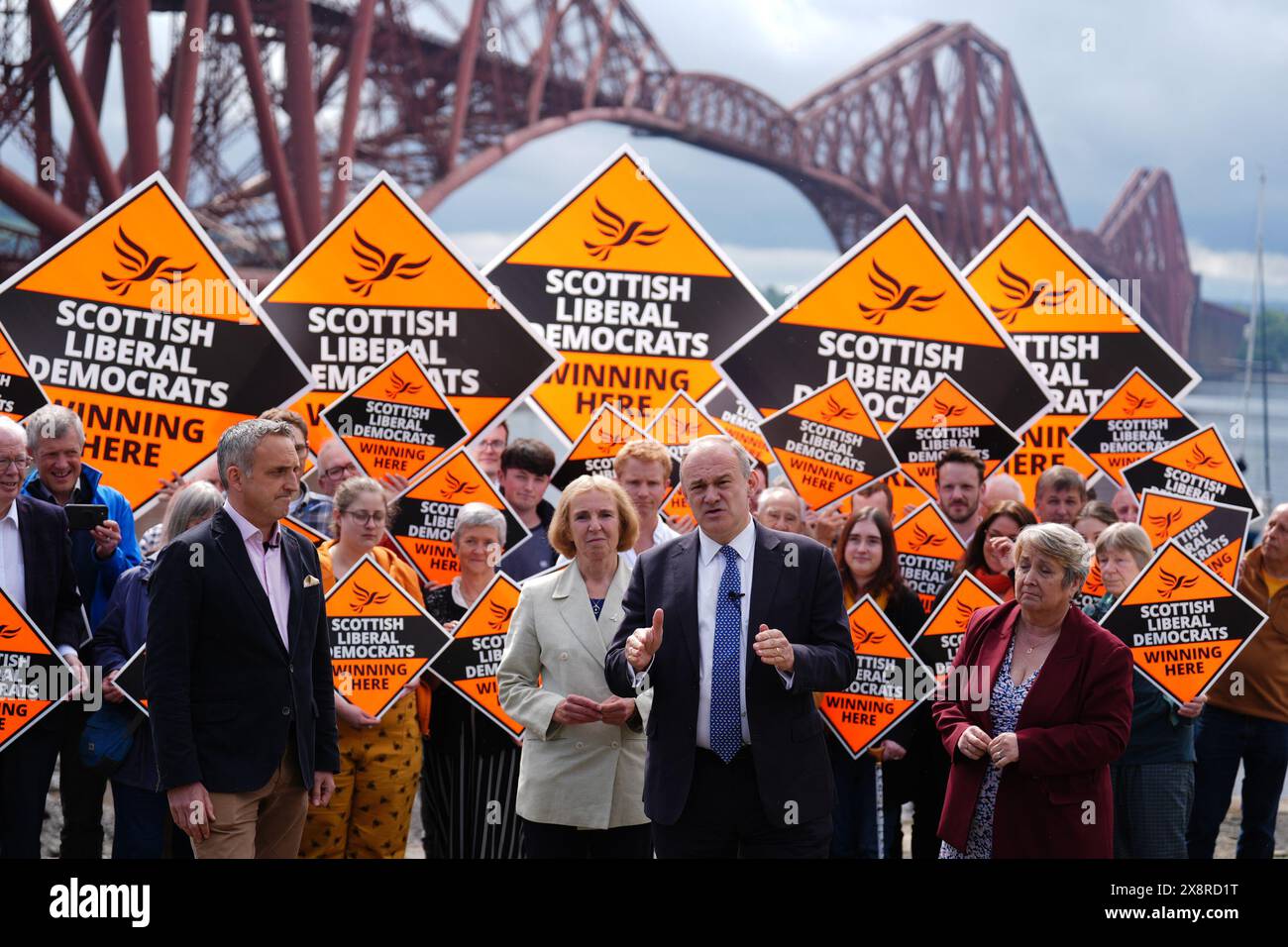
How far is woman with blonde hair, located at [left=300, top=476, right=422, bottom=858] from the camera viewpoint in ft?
17.2

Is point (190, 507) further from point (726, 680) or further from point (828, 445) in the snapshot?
point (828, 445)

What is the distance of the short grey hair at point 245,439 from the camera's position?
161 inches

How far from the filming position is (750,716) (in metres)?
4.08

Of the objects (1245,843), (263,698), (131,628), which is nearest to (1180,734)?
(1245,843)

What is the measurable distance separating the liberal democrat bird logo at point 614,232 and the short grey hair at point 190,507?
296 centimetres

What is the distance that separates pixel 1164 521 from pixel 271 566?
12.9 ft

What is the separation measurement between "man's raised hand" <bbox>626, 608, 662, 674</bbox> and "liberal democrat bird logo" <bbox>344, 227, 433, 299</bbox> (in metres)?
3.21

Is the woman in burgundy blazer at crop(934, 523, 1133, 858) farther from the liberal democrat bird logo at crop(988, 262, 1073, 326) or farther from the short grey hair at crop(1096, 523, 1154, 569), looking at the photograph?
the liberal democrat bird logo at crop(988, 262, 1073, 326)

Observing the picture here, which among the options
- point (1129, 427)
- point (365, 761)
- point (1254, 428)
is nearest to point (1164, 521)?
point (1129, 427)

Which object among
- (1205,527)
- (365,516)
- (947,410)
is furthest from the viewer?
(947,410)

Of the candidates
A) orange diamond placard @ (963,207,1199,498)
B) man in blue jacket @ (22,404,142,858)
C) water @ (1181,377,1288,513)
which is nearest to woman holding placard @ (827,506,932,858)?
orange diamond placard @ (963,207,1199,498)

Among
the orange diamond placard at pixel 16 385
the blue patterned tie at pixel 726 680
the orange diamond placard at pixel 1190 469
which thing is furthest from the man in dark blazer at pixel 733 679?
the orange diamond placard at pixel 1190 469

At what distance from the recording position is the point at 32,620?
4.91 metres
